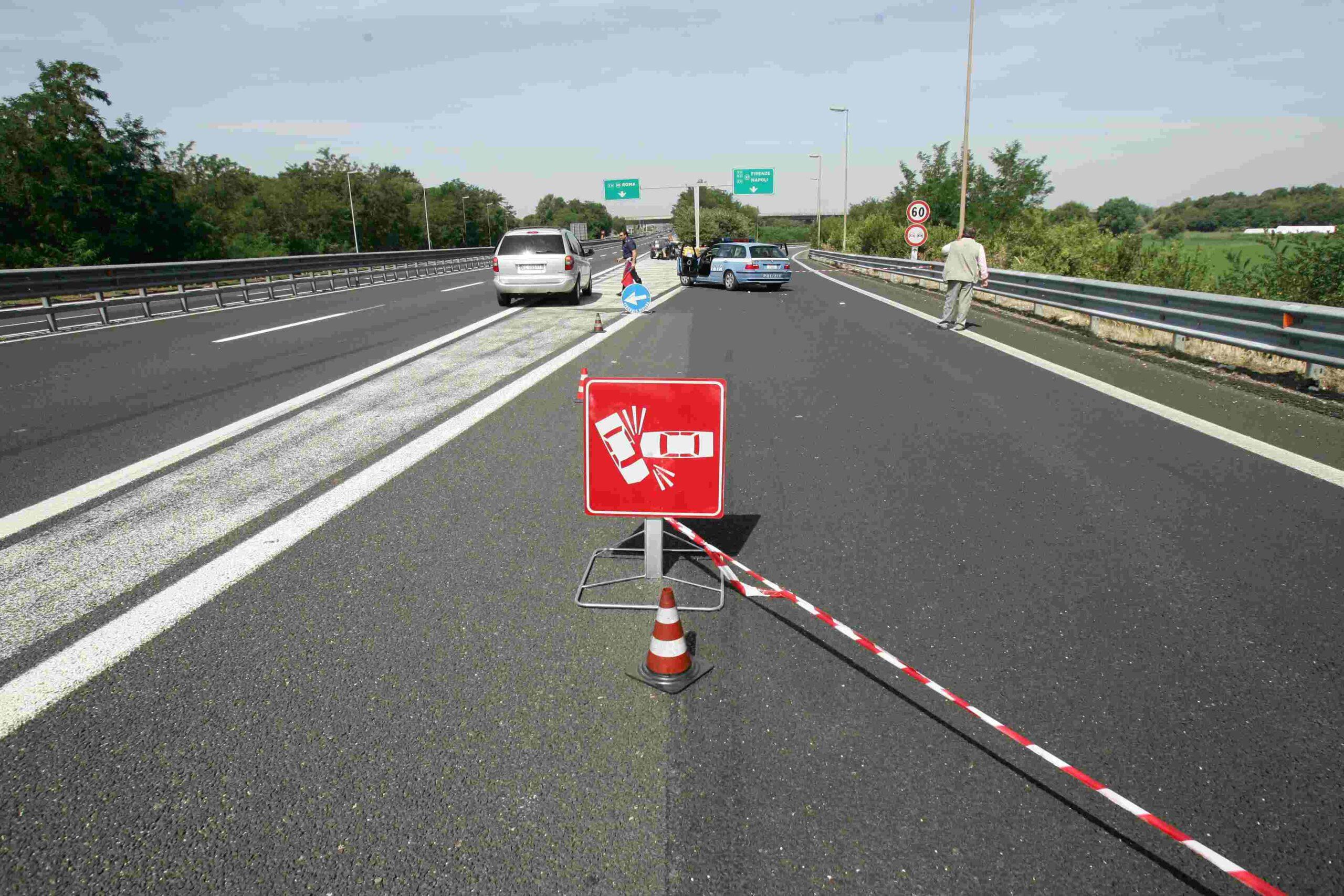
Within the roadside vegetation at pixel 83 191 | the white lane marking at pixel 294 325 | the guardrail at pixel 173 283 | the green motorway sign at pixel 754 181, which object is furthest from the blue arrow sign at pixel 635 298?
the green motorway sign at pixel 754 181

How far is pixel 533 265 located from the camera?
20312mm

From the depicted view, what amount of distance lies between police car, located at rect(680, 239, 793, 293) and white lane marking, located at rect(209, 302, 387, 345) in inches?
468

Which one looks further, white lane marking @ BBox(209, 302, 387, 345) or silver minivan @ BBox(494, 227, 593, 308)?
silver minivan @ BBox(494, 227, 593, 308)

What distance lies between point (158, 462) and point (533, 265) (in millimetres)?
14467

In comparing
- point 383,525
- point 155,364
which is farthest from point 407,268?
point 383,525

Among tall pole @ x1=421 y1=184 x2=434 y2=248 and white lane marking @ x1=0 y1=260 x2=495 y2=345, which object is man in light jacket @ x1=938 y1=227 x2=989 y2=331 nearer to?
white lane marking @ x1=0 y1=260 x2=495 y2=345

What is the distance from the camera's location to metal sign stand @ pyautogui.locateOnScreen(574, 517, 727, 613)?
13.0ft

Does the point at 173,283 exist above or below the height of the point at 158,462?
above

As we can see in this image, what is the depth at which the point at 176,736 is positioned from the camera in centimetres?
293

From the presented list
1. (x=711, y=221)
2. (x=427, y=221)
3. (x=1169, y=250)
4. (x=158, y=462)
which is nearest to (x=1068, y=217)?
(x=1169, y=250)

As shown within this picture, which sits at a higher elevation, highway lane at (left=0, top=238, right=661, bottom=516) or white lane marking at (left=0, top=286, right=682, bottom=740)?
highway lane at (left=0, top=238, right=661, bottom=516)

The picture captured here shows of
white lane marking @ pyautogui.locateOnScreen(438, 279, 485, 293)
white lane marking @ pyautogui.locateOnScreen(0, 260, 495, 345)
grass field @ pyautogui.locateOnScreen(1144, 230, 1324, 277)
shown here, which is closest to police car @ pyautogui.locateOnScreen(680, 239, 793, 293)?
white lane marking @ pyautogui.locateOnScreen(438, 279, 485, 293)

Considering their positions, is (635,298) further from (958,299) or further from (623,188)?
(623,188)

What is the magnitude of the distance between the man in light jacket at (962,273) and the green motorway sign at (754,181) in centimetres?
5832
